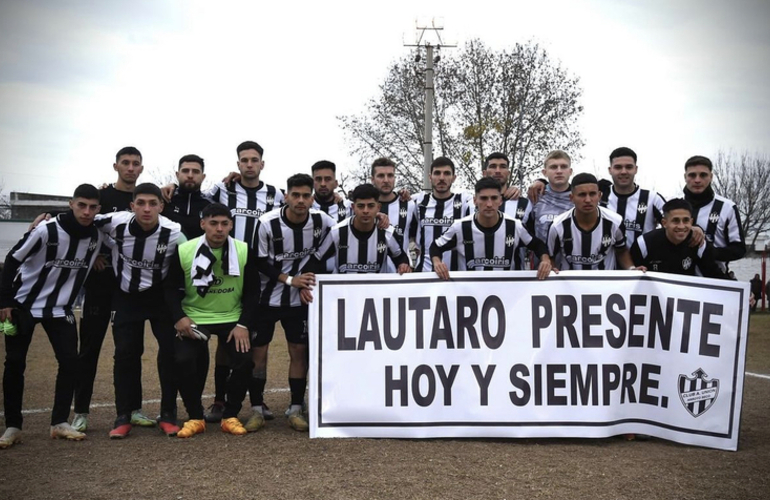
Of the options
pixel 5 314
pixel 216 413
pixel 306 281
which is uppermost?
pixel 306 281

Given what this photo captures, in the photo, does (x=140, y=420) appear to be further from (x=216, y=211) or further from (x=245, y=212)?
(x=245, y=212)

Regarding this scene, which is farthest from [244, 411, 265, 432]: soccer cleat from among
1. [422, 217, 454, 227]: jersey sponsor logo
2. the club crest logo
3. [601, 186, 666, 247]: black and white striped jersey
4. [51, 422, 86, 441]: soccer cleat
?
[601, 186, 666, 247]: black and white striped jersey

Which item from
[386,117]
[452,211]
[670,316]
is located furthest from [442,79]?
[670,316]

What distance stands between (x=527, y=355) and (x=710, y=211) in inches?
97.1

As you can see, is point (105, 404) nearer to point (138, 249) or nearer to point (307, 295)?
point (138, 249)

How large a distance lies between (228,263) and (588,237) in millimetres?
3172

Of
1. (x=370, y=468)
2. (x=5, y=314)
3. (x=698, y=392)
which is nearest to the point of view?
(x=370, y=468)

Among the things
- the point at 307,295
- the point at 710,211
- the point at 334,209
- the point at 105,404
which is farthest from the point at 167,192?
the point at 710,211

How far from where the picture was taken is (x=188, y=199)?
722 centimetres

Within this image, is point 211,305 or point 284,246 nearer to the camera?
point 211,305

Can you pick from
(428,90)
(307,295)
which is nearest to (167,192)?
(307,295)

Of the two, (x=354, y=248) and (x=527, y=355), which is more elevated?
(x=354, y=248)

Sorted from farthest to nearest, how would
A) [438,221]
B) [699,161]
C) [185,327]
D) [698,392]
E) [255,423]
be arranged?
[438,221], [699,161], [255,423], [185,327], [698,392]

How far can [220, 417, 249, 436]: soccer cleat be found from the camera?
599 cm
